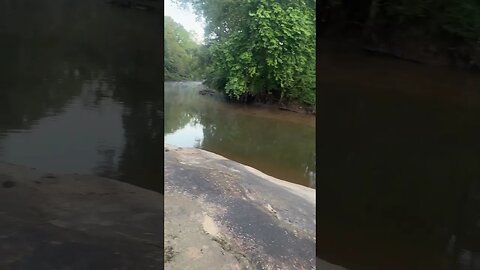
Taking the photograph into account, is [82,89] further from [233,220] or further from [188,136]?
[188,136]

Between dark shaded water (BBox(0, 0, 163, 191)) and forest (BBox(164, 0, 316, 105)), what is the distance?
6.06 m

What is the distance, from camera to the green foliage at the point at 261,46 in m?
8.73

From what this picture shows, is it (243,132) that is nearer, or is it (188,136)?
(188,136)

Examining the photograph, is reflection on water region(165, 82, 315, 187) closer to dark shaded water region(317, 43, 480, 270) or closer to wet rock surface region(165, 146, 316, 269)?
wet rock surface region(165, 146, 316, 269)

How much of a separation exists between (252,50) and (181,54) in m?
1.39

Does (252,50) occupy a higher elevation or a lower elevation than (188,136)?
higher

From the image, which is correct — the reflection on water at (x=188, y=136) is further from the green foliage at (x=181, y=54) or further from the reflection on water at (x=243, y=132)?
the green foliage at (x=181, y=54)

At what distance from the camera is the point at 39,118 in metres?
2.03

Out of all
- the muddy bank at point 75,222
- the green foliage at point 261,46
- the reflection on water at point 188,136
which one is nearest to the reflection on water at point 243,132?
the reflection on water at point 188,136

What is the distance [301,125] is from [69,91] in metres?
7.03

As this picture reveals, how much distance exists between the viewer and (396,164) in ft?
6.93

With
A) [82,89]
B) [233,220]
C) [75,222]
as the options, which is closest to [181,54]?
[233,220]

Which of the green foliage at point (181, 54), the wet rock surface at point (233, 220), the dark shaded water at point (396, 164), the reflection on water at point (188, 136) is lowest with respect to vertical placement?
the wet rock surface at point (233, 220)

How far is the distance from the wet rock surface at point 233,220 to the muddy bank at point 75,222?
5.40ft
